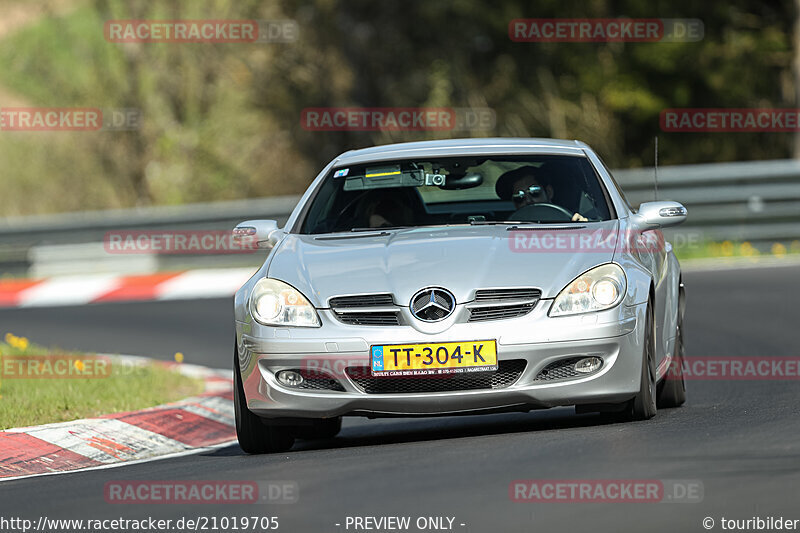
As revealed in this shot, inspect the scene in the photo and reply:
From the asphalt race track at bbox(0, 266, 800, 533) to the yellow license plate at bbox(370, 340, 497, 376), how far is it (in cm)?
37

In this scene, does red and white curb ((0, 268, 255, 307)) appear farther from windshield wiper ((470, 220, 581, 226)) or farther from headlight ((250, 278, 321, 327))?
headlight ((250, 278, 321, 327))

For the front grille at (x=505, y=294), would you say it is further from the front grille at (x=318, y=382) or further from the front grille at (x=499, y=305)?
the front grille at (x=318, y=382)

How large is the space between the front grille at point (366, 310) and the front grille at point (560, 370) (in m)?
0.74

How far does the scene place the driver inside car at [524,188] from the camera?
8.98 metres

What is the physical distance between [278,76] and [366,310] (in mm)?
27460

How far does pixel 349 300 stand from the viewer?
777 cm

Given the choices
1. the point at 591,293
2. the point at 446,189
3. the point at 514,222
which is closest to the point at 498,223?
the point at 514,222

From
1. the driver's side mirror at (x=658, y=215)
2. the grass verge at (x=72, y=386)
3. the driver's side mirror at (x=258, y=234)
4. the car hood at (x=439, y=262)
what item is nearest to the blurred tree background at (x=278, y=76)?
the grass verge at (x=72, y=386)

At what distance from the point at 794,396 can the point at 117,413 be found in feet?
13.2

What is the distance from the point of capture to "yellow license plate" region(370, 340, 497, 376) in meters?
7.55

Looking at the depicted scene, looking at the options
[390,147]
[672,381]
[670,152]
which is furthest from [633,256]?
[670,152]

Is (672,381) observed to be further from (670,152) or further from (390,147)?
Result: (670,152)

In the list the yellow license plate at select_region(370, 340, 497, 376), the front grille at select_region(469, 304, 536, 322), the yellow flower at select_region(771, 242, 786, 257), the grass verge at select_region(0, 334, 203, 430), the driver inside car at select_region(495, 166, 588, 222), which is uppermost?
the driver inside car at select_region(495, 166, 588, 222)

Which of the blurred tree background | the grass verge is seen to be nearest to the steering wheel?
the grass verge
